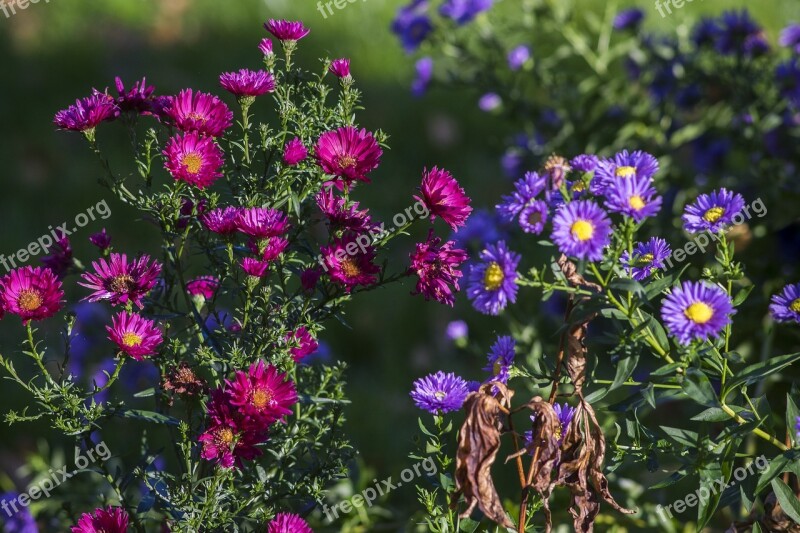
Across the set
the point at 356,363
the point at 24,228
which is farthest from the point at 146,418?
the point at 24,228

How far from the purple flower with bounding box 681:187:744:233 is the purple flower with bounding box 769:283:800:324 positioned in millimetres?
126

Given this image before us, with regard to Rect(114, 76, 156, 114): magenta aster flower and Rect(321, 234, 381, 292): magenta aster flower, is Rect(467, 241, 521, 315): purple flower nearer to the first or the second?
Rect(321, 234, 381, 292): magenta aster flower

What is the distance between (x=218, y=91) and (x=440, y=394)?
2.34 m

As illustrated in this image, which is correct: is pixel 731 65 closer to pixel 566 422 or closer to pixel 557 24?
pixel 557 24

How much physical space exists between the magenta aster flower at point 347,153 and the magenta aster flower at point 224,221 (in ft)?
0.38

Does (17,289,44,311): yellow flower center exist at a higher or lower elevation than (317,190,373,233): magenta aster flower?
higher

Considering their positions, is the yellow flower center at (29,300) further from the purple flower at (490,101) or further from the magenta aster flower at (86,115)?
the purple flower at (490,101)

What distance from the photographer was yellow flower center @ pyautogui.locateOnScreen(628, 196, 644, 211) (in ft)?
3.38

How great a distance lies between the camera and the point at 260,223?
1.08 meters

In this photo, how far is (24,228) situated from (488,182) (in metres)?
1.38

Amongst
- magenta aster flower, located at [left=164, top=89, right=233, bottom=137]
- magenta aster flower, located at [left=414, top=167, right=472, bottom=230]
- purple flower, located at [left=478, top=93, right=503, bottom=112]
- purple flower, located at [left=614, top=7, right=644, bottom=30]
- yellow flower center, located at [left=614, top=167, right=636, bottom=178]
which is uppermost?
purple flower, located at [left=478, top=93, right=503, bottom=112]
